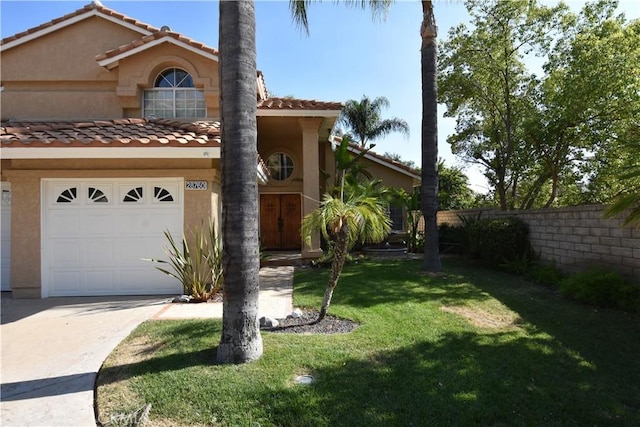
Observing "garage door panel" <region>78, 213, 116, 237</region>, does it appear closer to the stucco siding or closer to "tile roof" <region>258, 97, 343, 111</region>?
the stucco siding

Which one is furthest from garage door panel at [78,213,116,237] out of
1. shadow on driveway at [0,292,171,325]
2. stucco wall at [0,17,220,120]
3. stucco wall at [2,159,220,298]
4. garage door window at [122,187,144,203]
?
stucco wall at [0,17,220,120]

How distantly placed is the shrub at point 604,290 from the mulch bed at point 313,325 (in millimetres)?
4801

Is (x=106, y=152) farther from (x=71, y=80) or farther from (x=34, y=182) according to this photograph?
(x=71, y=80)

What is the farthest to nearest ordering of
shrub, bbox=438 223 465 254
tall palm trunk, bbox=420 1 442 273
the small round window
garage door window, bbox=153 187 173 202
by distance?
the small round window → shrub, bbox=438 223 465 254 → tall palm trunk, bbox=420 1 442 273 → garage door window, bbox=153 187 173 202

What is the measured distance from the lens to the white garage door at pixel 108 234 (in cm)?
880

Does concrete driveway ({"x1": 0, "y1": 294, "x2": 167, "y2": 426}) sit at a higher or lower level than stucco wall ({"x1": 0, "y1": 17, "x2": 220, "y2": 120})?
lower

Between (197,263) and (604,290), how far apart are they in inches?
321

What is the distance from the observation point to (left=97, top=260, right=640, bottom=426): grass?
3670 mm

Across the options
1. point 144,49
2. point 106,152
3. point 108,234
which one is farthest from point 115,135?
point 144,49

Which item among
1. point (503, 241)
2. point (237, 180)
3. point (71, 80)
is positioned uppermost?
point (71, 80)

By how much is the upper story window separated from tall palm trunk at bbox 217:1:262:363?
23.8ft

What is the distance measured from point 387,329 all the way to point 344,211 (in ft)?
6.26

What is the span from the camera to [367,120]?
3384 cm

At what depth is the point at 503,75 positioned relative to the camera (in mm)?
15859
